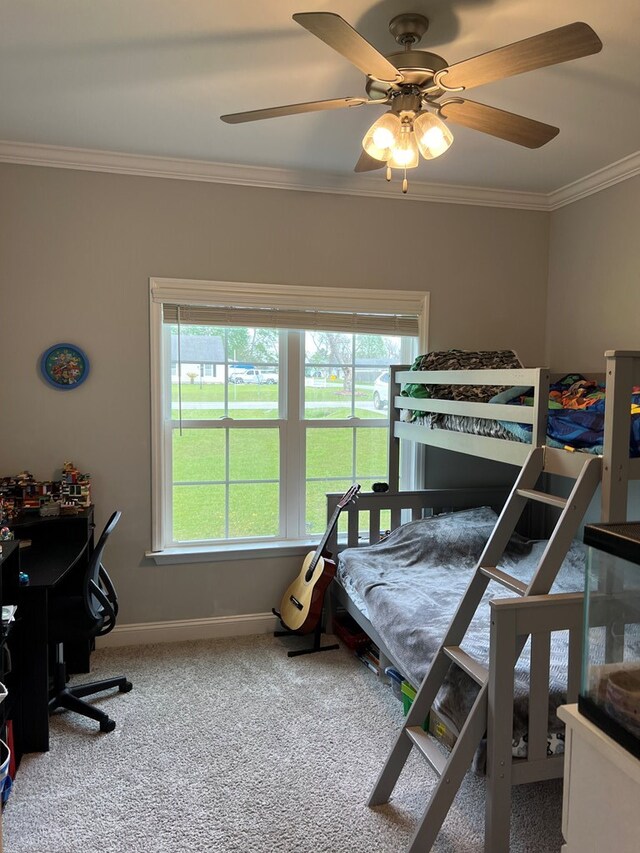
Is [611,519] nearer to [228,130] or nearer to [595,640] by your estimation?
[595,640]

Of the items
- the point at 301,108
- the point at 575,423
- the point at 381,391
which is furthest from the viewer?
the point at 381,391

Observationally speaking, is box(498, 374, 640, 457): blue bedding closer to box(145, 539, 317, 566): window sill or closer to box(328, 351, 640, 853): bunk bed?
box(328, 351, 640, 853): bunk bed

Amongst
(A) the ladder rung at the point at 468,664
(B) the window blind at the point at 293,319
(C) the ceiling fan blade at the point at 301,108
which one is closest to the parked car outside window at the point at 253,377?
(B) the window blind at the point at 293,319

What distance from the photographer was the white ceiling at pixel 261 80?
1.84 metres

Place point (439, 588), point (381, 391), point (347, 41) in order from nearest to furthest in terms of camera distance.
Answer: point (347, 41)
point (439, 588)
point (381, 391)

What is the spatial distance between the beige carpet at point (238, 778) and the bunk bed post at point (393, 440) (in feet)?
3.60

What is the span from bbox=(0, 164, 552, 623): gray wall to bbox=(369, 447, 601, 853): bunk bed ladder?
5.12 feet

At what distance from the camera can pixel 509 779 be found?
1722 mm

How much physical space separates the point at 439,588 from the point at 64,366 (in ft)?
7.14

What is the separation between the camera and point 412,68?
1.71 m

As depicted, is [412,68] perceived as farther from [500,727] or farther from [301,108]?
[500,727]

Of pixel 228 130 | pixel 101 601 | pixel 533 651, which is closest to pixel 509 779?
pixel 533 651

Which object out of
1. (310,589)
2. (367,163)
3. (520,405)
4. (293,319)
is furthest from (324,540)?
(367,163)

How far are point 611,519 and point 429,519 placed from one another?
1727 mm
